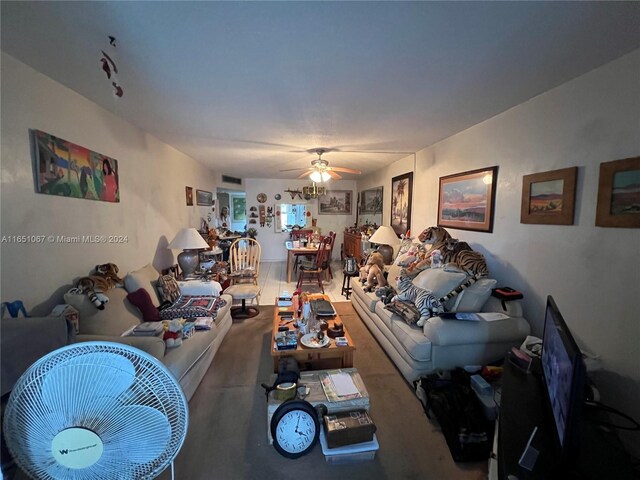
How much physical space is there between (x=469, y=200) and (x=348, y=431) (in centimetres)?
248

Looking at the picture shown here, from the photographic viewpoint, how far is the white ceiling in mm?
1118

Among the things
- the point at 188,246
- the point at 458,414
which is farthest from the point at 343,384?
the point at 188,246

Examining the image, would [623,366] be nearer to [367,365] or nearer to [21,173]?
[367,365]

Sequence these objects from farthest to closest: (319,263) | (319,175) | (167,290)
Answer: (319,263) < (319,175) < (167,290)

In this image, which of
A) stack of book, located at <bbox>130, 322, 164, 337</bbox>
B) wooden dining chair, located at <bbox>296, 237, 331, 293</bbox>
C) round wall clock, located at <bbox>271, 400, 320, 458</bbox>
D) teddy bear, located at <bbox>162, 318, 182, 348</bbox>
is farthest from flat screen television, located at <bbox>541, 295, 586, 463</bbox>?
wooden dining chair, located at <bbox>296, 237, 331, 293</bbox>

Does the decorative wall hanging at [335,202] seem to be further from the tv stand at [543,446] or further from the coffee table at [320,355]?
the tv stand at [543,446]

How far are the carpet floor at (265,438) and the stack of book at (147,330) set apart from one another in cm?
57

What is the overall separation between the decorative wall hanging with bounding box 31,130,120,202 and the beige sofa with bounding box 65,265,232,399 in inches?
29.6

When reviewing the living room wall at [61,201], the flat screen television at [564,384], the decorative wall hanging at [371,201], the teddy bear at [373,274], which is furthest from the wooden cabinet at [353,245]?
the flat screen television at [564,384]

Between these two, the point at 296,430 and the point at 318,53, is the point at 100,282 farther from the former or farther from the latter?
the point at 318,53

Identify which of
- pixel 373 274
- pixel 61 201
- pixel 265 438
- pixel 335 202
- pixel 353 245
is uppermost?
pixel 335 202

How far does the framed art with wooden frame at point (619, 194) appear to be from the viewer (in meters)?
1.40

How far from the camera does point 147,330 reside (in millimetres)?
1909

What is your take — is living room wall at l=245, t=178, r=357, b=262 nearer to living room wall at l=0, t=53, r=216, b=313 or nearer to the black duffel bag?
living room wall at l=0, t=53, r=216, b=313
